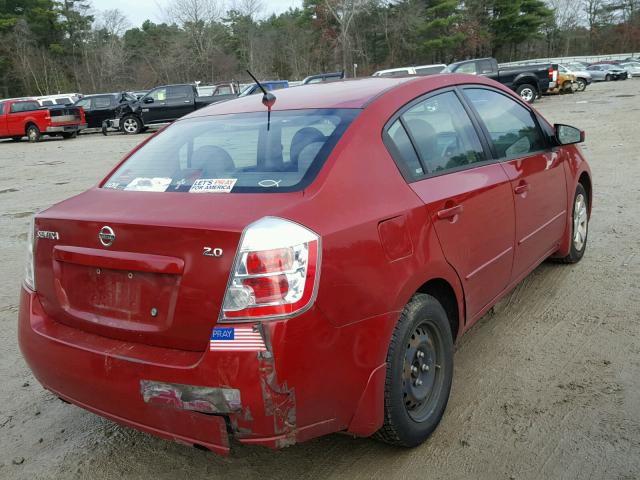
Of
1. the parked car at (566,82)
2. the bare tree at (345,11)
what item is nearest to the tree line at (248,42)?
the bare tree at (345,11)

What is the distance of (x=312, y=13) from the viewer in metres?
64.2

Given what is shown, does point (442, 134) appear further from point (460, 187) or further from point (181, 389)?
point (181, 389)

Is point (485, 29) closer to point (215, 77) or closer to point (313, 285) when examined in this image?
point (215, 77)

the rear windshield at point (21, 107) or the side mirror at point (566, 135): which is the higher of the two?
the rear windshield at point (21, 107)

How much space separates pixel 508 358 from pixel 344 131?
1762 millimetres

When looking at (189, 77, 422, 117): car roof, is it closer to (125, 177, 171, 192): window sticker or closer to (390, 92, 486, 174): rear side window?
(390, 92, 486, 174): rear side window

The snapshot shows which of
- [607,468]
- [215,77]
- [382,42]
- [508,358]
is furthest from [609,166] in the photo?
[382,42]

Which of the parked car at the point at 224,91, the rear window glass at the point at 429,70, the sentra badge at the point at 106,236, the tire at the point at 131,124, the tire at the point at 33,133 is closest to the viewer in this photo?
the sentra badge at the point at 106,236

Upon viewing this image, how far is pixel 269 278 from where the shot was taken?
6.70 feet

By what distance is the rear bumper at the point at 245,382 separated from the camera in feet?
6.65

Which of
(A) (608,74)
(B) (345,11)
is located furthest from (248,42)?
(A) (608,74)

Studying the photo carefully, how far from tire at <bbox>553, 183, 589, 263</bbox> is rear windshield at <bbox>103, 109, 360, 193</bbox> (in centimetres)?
277

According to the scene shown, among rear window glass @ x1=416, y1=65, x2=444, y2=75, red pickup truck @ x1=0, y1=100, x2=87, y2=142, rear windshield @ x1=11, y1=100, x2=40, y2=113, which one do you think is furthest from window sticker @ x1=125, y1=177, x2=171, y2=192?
rear windshield @ x1=11, y1=100, x2=40, y2=113

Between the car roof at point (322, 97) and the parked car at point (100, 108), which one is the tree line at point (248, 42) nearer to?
the parked car at point (100, 108)
